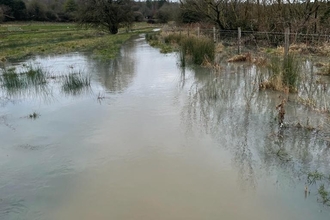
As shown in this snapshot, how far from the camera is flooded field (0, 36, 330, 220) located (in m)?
2.96

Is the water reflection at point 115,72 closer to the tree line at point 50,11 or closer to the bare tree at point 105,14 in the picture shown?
the bare tree at point 105,14

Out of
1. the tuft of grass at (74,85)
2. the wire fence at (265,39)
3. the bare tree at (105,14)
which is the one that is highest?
the bare tree at (105,14)

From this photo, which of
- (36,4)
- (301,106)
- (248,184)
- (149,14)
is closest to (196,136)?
(248,184)

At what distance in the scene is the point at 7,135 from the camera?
4.89m

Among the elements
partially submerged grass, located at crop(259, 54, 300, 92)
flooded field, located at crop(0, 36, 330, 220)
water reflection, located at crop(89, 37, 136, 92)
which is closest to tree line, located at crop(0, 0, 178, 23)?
water reflection, located at crop(89, 37, 136, 92)

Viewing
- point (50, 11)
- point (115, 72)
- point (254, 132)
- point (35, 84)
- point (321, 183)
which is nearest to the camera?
point (321, 183)

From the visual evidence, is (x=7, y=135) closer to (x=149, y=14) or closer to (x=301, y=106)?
(x=301, y=106)

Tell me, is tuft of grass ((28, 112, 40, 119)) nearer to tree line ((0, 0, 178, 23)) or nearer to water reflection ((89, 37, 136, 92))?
water reflection ((89, 37, 136, 92))

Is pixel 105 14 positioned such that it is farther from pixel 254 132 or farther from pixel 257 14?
pixel 254 132

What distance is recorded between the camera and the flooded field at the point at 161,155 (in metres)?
2.96

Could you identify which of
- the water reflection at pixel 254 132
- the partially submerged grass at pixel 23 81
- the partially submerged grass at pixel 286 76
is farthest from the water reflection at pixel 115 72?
the partially submerged grass at pixel 286 76

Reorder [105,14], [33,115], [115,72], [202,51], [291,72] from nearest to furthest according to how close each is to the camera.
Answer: [33,115] → [291,72] → [115,72] → [202,51] → [105,14]

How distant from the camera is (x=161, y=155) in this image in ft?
13.2

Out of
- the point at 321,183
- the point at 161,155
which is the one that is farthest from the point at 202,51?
the point at 321,183
